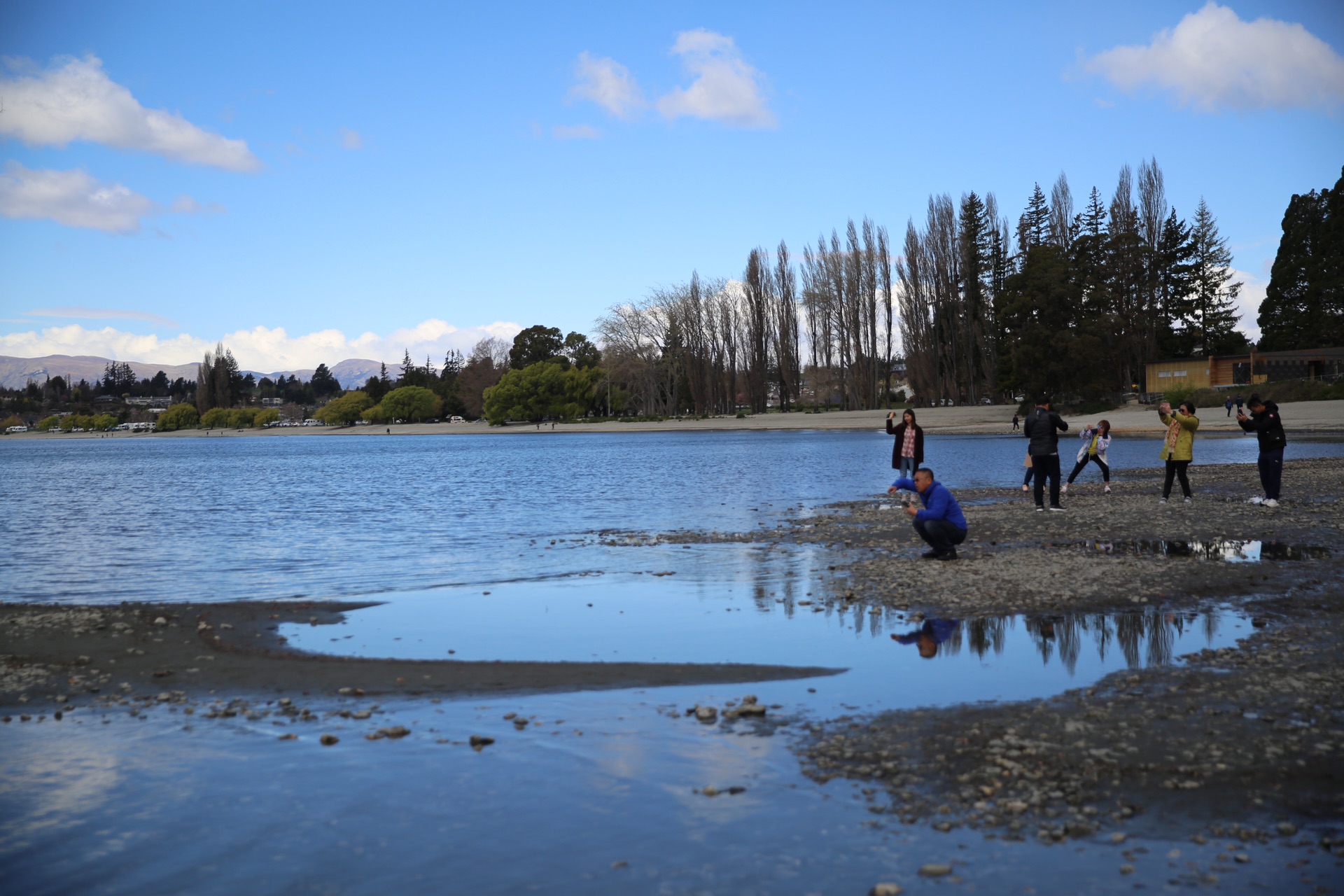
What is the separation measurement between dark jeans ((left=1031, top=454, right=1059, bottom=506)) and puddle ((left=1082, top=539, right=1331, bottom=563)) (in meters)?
3.37

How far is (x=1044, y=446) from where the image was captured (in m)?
17.9

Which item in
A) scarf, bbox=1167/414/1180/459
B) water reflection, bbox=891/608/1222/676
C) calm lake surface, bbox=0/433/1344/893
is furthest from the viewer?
scarf, bbox=1167/414/1180/459

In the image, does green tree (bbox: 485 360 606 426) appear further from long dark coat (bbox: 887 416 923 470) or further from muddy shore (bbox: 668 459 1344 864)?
muddy shore (bbox: 668 459 1344 864)

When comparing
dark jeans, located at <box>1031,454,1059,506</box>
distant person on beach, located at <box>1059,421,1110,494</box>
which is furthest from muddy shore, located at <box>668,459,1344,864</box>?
distant person on beach, located at <box>1059,421,1110,494</box>

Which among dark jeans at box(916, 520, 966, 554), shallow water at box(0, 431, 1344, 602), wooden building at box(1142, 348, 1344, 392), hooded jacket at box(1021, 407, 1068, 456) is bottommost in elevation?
shallow water at box(0, 431, 1344, 602)

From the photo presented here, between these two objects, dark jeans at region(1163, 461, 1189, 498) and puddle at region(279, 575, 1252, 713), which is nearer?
puddle at region(279, 575, 1252, 713)

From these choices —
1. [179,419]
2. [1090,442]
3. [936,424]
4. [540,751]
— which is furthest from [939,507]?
[179,419]

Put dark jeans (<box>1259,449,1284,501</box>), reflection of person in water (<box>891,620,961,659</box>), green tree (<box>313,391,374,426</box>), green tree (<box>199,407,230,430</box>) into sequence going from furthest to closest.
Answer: green tree (<box>199,407,230,430</box>), green tree (<box>313,391,374,426</box>), dark jeans (<box>1259,449,1284,501</box>), reflection of person in water (<box>891,620,961,659</box>)

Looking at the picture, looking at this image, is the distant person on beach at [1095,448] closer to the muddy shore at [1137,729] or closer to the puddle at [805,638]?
the muddy shore at [1137,729]

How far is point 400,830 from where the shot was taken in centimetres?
531

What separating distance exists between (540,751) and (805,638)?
3924 mm

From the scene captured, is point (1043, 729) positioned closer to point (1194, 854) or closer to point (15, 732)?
point (1194, 854)

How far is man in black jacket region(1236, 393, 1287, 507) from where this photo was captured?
16.8m

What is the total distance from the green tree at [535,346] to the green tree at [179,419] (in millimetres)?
84301
